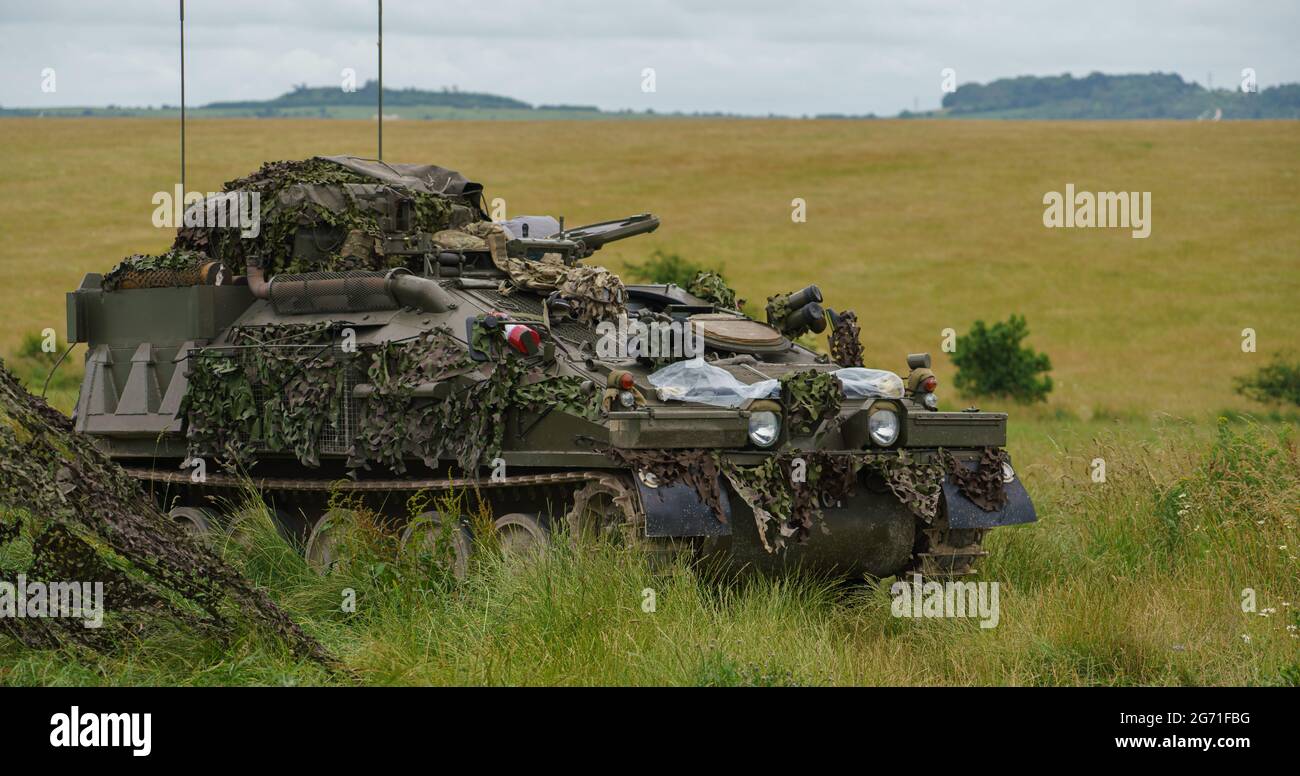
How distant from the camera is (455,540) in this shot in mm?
Answer: 10961

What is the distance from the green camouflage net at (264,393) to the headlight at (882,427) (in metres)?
3.65

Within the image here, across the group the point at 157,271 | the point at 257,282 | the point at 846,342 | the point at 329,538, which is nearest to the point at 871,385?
the point at 846,342

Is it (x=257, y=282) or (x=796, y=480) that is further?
(x=257, y=282)

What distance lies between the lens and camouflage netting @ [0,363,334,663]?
7996 mm

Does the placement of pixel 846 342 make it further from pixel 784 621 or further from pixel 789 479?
pixel 784 621

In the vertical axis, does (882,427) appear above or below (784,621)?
above

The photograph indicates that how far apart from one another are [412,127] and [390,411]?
58416 millimetres

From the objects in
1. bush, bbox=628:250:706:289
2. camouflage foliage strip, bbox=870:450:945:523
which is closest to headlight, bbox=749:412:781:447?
camouflage foliage strip, bbox=870:450:945:523

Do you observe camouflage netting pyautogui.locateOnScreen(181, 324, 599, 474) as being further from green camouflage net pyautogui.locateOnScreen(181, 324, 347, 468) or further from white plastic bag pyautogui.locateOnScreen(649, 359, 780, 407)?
white plastic bag pyautogui.locateOnScreen(649, 359, 780, 407)

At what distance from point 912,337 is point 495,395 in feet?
88.6

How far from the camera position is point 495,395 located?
10.9 m

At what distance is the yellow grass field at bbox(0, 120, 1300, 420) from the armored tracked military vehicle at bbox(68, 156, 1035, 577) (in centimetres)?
1739

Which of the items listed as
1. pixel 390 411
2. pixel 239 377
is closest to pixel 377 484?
pixel 390 411
